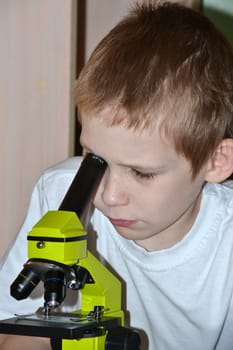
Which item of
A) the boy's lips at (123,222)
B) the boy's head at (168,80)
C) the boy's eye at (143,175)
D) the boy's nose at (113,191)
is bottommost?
the boy's lips at (123,222)

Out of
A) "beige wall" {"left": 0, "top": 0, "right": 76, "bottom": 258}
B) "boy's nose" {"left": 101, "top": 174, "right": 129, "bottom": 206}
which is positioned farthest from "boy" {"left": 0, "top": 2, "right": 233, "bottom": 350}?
"beige wall" {"left": 0, "top": 0, "right": 76, "bottom": 258}

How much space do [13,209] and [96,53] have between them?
2.29 ft

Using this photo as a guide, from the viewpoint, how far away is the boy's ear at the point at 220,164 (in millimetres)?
1099

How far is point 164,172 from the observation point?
3.34ft

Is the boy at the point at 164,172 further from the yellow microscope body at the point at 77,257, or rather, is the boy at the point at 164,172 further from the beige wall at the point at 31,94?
the beige wall at the point at 31,94

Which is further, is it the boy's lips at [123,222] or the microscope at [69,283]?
the boy's lips at [123,222]

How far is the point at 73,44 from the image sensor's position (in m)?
1.60

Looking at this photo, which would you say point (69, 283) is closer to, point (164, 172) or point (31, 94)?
point (164, 172)

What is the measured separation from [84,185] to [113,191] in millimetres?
70

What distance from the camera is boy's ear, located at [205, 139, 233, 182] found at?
1.10m

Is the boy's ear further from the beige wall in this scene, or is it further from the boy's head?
the beige wall

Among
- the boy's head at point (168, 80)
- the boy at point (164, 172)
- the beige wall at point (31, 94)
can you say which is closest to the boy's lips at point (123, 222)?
the boy at point (164, 172)

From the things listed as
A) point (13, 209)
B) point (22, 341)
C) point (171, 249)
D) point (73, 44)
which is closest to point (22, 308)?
point (22, 341)

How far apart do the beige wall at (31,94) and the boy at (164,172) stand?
380 millimetres
